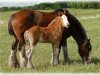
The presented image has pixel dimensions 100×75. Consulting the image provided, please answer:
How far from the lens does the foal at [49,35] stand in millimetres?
10617

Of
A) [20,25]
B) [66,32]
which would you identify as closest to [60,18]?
[66,32]

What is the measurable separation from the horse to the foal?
0.71 ft

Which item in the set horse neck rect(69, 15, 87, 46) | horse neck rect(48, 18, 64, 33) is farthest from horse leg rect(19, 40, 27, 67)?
horse neck rect(69, 15, 87, 46)

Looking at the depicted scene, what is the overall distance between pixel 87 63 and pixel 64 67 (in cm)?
125

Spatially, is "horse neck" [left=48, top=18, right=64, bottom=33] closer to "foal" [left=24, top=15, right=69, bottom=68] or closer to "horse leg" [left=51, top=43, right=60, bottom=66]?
"foal" [left=24, top=15, right=69, bottom=68]

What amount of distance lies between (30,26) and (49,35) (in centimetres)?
74

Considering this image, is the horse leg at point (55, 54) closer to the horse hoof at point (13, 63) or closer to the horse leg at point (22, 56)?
the horse leg at point (22, 56)

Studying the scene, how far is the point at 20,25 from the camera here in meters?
11.1

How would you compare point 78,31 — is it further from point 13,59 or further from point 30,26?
point 13,59

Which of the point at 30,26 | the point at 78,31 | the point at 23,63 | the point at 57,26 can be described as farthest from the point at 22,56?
the point at 78,31

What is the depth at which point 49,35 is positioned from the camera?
1092 centimetres

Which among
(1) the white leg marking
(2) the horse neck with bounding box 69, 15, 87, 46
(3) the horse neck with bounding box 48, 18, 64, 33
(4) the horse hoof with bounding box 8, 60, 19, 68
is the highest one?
(3) the horse neck with bounding box 48, 18, 64, 33

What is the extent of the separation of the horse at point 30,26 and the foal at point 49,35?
216 millimetres

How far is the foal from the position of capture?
1062 cm
